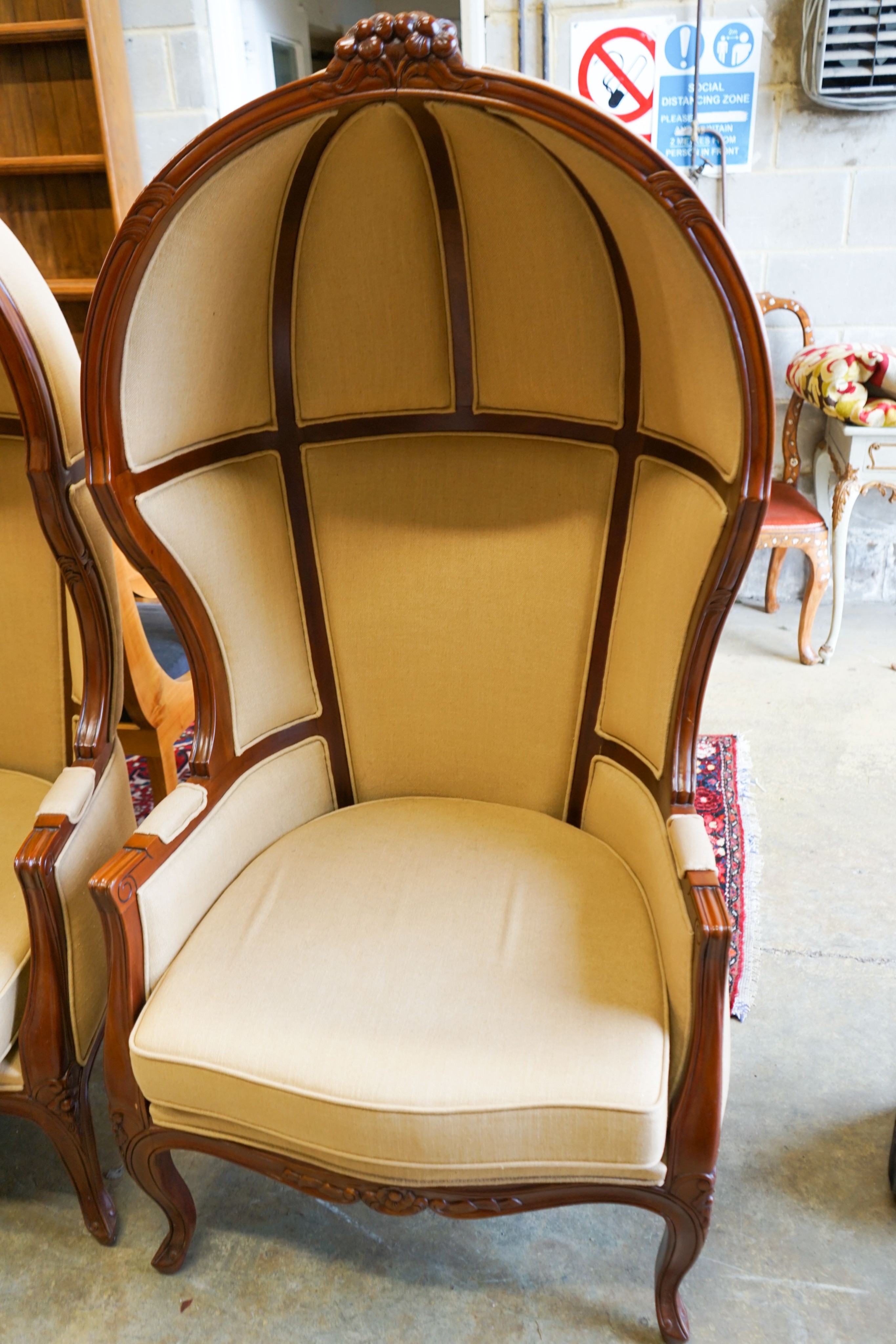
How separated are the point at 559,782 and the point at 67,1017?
706 millimetres

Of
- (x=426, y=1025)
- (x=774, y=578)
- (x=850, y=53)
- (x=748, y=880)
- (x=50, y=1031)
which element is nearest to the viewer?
(x=426, y=1025)

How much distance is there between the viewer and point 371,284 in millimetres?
1216

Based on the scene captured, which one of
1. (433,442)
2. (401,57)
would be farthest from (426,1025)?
(401,57)

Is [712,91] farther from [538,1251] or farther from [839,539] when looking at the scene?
[538,1251]

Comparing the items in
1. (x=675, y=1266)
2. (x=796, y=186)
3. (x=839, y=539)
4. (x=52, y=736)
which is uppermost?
(x=796, y=186)

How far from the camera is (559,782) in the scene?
1379 mm

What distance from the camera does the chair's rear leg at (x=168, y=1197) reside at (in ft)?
3.63

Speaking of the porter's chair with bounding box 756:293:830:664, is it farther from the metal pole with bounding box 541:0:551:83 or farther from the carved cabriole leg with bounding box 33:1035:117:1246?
the carved cabriole leg with bounding box 33:1035:117:1246

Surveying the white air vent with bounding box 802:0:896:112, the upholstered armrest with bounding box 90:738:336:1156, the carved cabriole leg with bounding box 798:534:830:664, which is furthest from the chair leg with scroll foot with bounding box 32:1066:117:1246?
the white air vent with bounding box 802:0:896:112

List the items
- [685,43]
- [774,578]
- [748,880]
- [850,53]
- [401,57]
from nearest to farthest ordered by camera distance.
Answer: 1. [401,57]
2. [748,880]
3. [850,53]
4. [685,43]
5. [774,578]

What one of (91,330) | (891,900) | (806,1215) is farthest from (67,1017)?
(891,900)

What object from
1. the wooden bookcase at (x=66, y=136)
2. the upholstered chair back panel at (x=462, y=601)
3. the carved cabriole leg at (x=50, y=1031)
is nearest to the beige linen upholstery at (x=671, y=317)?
the upholstered chair back panel at (x=462, y=601)

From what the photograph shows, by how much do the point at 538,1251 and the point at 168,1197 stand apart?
0.46 m

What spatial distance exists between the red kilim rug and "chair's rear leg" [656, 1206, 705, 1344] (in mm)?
541
